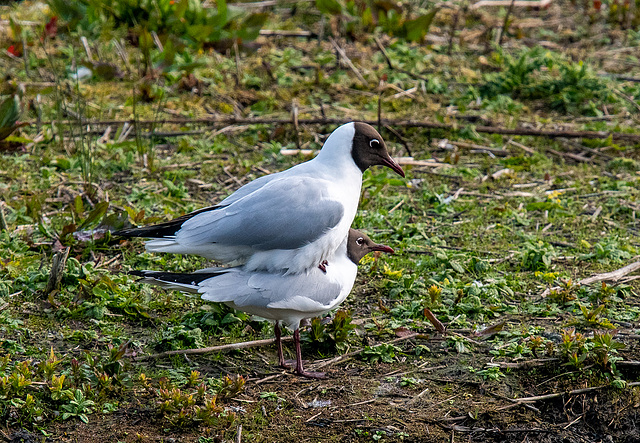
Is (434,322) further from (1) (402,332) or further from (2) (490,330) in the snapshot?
(2) (490,330)

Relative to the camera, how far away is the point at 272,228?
3.97m

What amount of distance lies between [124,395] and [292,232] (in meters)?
1.16

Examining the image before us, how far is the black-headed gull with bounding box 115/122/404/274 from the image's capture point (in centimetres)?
399

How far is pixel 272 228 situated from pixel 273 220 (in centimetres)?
4

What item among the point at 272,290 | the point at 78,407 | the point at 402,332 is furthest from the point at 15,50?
the point at 402,332

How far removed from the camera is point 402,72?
26.8ft

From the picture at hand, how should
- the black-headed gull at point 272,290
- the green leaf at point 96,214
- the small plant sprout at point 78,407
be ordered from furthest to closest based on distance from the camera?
the green leaf at point 96,214 < the black-headed gull at point 272,290 < the small plant sprout at point 78,407

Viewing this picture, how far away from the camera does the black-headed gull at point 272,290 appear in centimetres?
389

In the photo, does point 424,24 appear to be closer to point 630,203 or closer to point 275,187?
point 630,203

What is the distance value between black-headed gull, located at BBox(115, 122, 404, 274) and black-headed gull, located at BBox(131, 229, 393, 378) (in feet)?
0.28

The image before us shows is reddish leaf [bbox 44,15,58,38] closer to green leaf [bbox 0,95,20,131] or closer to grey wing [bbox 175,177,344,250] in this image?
green leaf [bbox 0,95,20,131]

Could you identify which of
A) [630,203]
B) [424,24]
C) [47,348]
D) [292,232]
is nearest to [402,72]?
[424,24]

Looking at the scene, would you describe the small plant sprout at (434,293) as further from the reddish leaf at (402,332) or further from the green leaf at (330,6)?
the green leaf at (330,6)

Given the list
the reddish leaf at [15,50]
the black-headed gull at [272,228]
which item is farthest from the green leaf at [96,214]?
the reddish leaf at [15,50]
